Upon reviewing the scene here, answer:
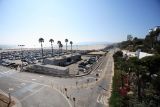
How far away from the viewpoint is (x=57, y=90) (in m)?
47.4

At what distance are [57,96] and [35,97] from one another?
4.89m

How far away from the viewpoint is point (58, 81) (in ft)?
184

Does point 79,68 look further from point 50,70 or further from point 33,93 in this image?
point 33,93

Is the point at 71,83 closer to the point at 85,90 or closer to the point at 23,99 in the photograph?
the point at 85,90

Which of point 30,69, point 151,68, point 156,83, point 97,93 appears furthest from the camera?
point 30,69

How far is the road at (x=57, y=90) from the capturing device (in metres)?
39.0

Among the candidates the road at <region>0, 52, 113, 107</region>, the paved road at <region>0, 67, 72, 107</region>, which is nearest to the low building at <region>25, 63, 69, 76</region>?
the road at <region>0, 52, 113, 107</region>

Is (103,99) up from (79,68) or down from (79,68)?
down

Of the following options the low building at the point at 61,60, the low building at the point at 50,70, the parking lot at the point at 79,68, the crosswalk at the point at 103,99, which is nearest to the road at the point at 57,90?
the crosswalk at the point at 103,99

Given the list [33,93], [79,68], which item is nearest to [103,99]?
[33,93]

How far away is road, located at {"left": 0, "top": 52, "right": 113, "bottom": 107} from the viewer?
128 feet

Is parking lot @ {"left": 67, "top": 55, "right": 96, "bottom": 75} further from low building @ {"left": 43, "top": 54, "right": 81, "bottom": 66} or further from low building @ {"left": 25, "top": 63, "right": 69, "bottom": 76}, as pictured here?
low building @ {"left": 25, "top": 63, "right": 69, "bottom": 76}

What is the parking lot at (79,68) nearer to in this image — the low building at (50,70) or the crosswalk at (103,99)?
the low building at (50,70)

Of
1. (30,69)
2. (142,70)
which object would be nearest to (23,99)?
(142,70)
